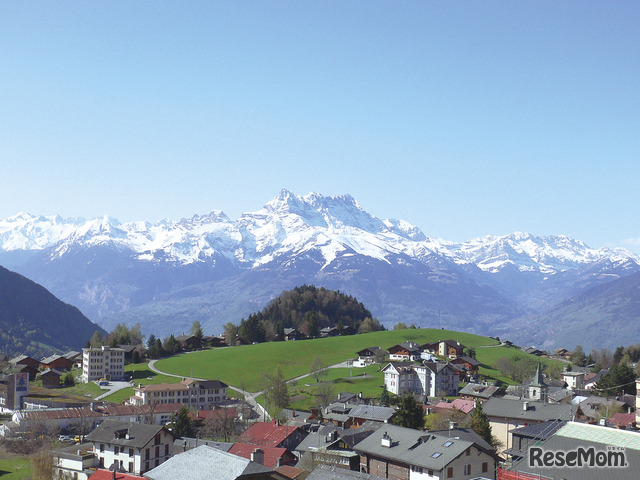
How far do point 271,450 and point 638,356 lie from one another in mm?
121131

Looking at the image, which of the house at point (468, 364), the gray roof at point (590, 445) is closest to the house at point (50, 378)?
the house at point (468, 364)

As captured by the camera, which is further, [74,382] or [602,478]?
[74,382]

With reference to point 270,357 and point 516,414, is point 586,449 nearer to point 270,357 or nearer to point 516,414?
point 516,414

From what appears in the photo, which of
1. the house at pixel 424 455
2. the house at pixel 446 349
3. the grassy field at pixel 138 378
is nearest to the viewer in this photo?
the house at pixel 424 455

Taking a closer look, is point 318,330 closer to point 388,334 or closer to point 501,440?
point 388,334

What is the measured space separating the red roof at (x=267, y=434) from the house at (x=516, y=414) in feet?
71.7

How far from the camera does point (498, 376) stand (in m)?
136

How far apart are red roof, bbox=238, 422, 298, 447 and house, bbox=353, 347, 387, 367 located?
212ft

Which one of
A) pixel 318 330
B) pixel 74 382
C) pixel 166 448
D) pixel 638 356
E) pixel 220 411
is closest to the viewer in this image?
pixel 166 448

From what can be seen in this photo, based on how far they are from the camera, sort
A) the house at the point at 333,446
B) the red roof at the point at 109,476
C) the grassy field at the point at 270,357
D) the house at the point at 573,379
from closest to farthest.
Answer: the red roof at the point at 109,476 < the house at the point at 333,446 < the grassy field at the point at 270,357 < the house at the point at 573,379

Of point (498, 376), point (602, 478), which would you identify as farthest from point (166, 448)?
point (498, 376)

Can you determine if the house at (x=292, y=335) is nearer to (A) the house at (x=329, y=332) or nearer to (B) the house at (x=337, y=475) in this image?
(A) the house at (x=329, y=332)

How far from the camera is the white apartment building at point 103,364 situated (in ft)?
443

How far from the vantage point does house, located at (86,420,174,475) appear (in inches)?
2502
